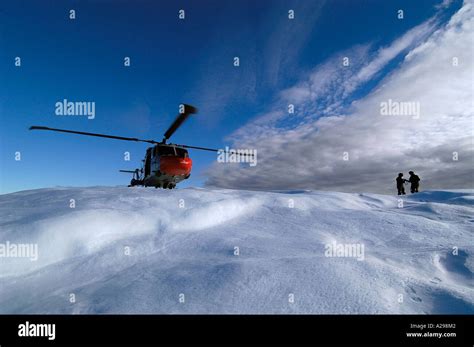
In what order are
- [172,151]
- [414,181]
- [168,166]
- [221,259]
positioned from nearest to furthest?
[221,259] < [168,166] < [172,151] < [414,181]

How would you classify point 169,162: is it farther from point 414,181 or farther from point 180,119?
point 414,181

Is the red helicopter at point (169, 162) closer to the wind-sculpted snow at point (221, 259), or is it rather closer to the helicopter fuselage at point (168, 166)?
the helicopter fuselage at point (168, 166)

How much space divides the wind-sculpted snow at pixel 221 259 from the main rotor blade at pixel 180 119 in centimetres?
592

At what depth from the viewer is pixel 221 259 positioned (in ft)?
9.89

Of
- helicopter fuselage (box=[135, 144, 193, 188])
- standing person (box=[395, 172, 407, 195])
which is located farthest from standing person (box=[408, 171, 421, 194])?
helicopter fuselage (box=[135, 144, 193, 188])

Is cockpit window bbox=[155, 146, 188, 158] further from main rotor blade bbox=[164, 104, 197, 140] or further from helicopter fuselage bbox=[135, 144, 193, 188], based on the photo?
main rotor blade bbox=[164, 104, 197, 140]

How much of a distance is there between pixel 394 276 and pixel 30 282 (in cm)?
420

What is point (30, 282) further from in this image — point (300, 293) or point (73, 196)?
point (300, 293)

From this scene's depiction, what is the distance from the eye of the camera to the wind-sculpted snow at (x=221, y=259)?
2229mm

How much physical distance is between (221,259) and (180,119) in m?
9.67

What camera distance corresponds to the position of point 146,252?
3.28 m

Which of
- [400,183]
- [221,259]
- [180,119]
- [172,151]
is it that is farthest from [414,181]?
[221,259]

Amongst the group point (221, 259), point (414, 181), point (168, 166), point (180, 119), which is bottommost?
point (221, 259)

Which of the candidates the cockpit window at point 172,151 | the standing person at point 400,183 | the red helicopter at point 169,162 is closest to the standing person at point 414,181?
the standing person at point 400,183
